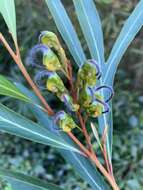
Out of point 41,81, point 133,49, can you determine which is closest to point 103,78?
point 41,81

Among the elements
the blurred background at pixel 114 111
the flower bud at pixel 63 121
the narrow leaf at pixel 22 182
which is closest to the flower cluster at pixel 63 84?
the flower bud at pixel 63 121

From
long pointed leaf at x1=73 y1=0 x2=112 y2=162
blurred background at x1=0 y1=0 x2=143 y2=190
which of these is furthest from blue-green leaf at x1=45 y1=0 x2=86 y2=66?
blurred background at x1=0 y1=0 x2=143 y2=190

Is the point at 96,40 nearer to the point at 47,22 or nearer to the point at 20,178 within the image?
the point at 20,178

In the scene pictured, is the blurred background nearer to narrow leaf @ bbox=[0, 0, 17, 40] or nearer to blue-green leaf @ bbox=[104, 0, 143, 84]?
blue-green leaf @ bbox=[104, 0, 143, 84]

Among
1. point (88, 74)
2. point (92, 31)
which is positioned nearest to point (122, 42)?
point (92, 31)

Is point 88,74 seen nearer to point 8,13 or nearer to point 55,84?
point 55,84

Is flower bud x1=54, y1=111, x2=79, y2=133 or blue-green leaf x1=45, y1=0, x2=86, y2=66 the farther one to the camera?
blue-green leaf x1=45, y1=0, x2=86, y2=66

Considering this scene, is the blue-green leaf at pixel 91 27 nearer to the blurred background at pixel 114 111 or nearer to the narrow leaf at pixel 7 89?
the narrow leaf at pixel 7 89
